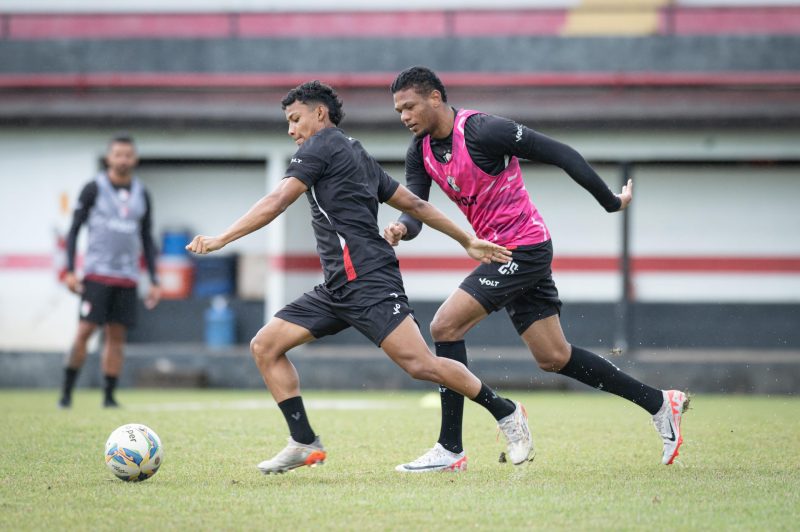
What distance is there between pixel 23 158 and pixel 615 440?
10.8 metres

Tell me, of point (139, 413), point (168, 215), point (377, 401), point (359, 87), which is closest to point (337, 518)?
point (139, 413)

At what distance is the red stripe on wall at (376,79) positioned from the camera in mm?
15367

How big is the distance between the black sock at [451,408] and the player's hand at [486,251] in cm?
50

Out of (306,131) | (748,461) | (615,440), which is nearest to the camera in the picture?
(306,131)

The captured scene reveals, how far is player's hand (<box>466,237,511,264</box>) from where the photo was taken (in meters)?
6.88

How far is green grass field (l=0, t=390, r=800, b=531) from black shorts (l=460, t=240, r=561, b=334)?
91 cm

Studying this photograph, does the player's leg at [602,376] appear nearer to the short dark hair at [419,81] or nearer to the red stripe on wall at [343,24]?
the short dark hair at [419,81]

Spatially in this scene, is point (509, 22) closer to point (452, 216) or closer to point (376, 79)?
point (376, 79)

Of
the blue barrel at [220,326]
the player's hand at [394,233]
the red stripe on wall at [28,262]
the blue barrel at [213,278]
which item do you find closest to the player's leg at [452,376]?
the player's hand at [394,233]

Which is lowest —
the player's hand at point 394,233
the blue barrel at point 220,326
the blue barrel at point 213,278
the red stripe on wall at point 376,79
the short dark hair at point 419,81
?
the blue barrel at point 220,326

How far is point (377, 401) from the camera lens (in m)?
13.4

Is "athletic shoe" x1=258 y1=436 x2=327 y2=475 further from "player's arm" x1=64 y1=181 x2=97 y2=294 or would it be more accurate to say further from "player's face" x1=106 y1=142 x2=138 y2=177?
"player's face" x1=106 y1=142 x2=138 y2=177

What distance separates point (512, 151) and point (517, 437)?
1.61m

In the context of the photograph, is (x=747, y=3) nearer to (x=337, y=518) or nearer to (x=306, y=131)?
(x=306, y=131)
